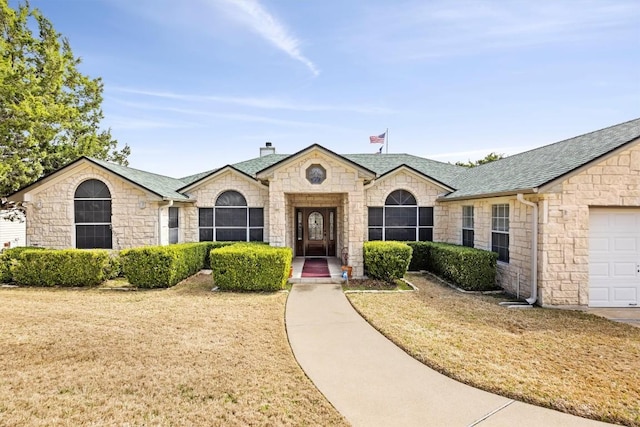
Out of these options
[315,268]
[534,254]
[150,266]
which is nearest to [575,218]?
[534,254]

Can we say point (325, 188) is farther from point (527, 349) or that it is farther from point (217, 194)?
point (527, 349)

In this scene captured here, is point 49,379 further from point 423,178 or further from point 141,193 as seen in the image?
point 423,178

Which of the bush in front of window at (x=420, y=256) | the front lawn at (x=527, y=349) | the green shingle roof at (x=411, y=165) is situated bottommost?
the front lawn at (x=527, y=349)

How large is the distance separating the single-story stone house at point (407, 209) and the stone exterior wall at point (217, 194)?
0.05 meters

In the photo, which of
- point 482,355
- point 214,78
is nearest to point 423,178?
point 482,355

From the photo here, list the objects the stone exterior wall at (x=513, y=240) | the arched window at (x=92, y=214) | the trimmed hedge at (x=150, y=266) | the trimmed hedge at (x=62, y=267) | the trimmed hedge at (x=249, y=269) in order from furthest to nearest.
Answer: the arched window at (x=92, y=214) → the trimmed hedge at (x=62, y=267) → the trimmed hedge at (x=150, y=266) → the trimmed hedge at (x=249, y=269) → the stone exterior wall at (x=513, y=240)

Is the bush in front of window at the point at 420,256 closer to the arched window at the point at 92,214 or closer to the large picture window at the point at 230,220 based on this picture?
the large picture window at the point at 230,220

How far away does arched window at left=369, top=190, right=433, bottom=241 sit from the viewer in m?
14.3

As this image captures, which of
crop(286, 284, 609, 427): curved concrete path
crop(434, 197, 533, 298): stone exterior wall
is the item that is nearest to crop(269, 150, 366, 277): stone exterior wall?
crop(434, 197, 533, 298): stone exterior wall

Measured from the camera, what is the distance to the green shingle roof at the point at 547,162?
27.6ft

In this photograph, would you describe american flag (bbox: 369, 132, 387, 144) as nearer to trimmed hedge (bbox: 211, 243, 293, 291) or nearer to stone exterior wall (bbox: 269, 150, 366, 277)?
stone exterior wall (bbox: 269, 150, 366, 277)

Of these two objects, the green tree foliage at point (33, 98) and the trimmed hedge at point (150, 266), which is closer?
the trimmed hedge at point (150, 266)

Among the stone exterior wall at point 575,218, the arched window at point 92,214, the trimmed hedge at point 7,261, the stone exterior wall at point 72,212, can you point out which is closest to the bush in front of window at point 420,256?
the stone exterior wall at point 575,218

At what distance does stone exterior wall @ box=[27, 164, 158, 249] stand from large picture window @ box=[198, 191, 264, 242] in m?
2.42
